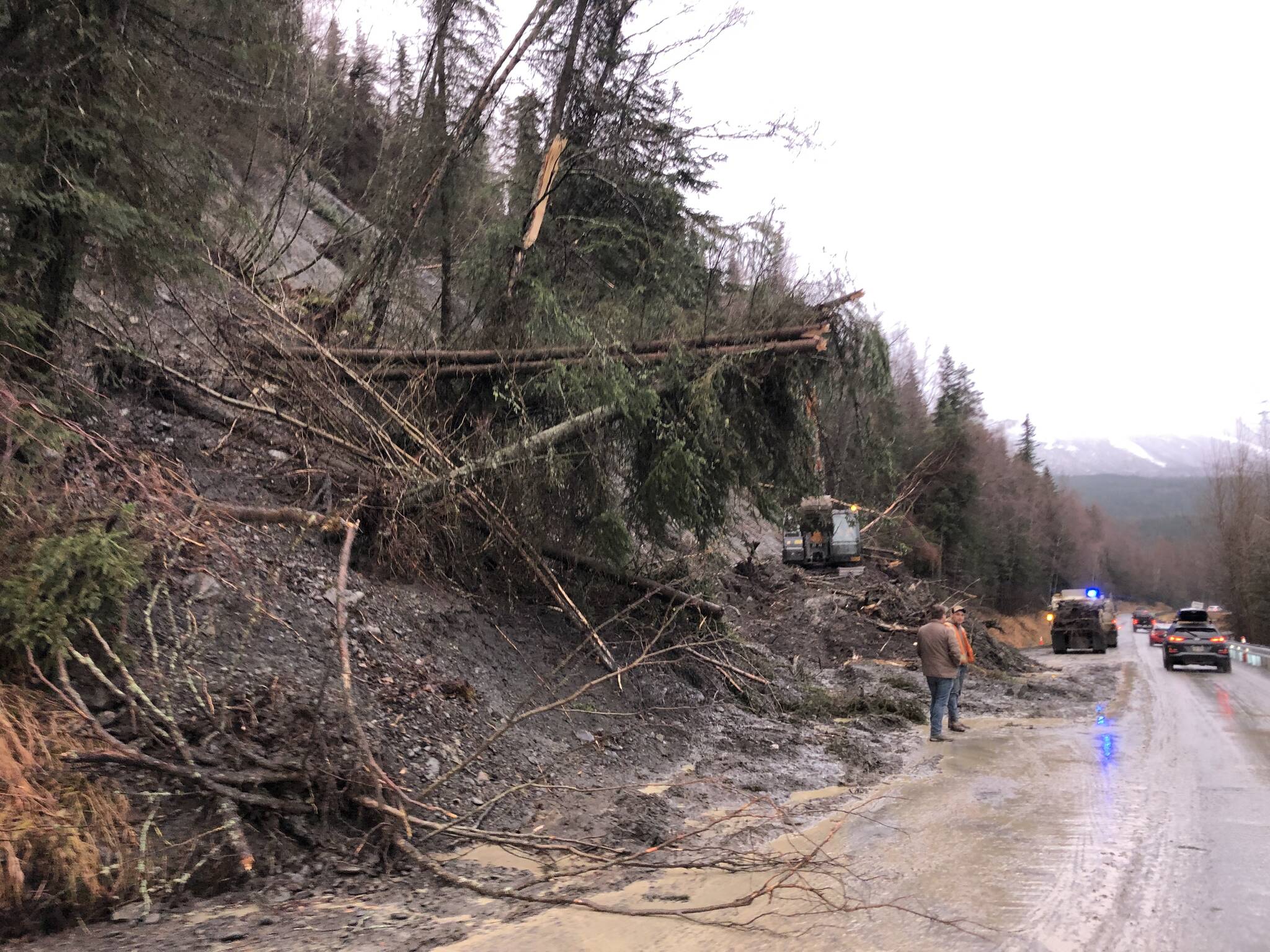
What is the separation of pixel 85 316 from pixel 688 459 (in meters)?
6.30

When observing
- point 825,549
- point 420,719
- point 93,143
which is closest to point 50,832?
point 420,719

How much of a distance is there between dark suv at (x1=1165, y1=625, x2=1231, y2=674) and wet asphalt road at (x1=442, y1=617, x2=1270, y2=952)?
1554 centimetres

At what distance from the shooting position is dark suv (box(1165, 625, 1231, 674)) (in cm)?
2248

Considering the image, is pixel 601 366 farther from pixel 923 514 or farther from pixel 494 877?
pixel 923 514

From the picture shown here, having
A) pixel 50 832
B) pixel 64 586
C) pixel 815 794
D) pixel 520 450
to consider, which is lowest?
pixel 815 794

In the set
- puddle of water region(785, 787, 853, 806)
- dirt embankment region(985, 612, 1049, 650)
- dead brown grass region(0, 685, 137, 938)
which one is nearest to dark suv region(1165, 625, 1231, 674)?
puddle of water region(785, 787, 853, 806)

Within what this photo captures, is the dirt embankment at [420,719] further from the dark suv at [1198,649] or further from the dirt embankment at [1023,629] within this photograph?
the dirt embankment at [1023,629]

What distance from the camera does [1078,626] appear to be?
32281 millimetres

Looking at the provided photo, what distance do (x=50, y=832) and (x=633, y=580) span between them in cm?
665

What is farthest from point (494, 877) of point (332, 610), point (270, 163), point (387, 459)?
point (270, 163)

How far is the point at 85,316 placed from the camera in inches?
326

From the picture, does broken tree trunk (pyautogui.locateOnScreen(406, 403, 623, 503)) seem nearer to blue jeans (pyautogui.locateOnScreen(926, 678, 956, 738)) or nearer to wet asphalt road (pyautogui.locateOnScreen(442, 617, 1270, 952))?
wet asphalt road (pyautogui.locateOnScreen(442, 617, 1270, 952))

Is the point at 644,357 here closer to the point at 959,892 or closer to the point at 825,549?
the point at 959,892

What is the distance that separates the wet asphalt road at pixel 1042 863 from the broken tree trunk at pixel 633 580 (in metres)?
2.86
